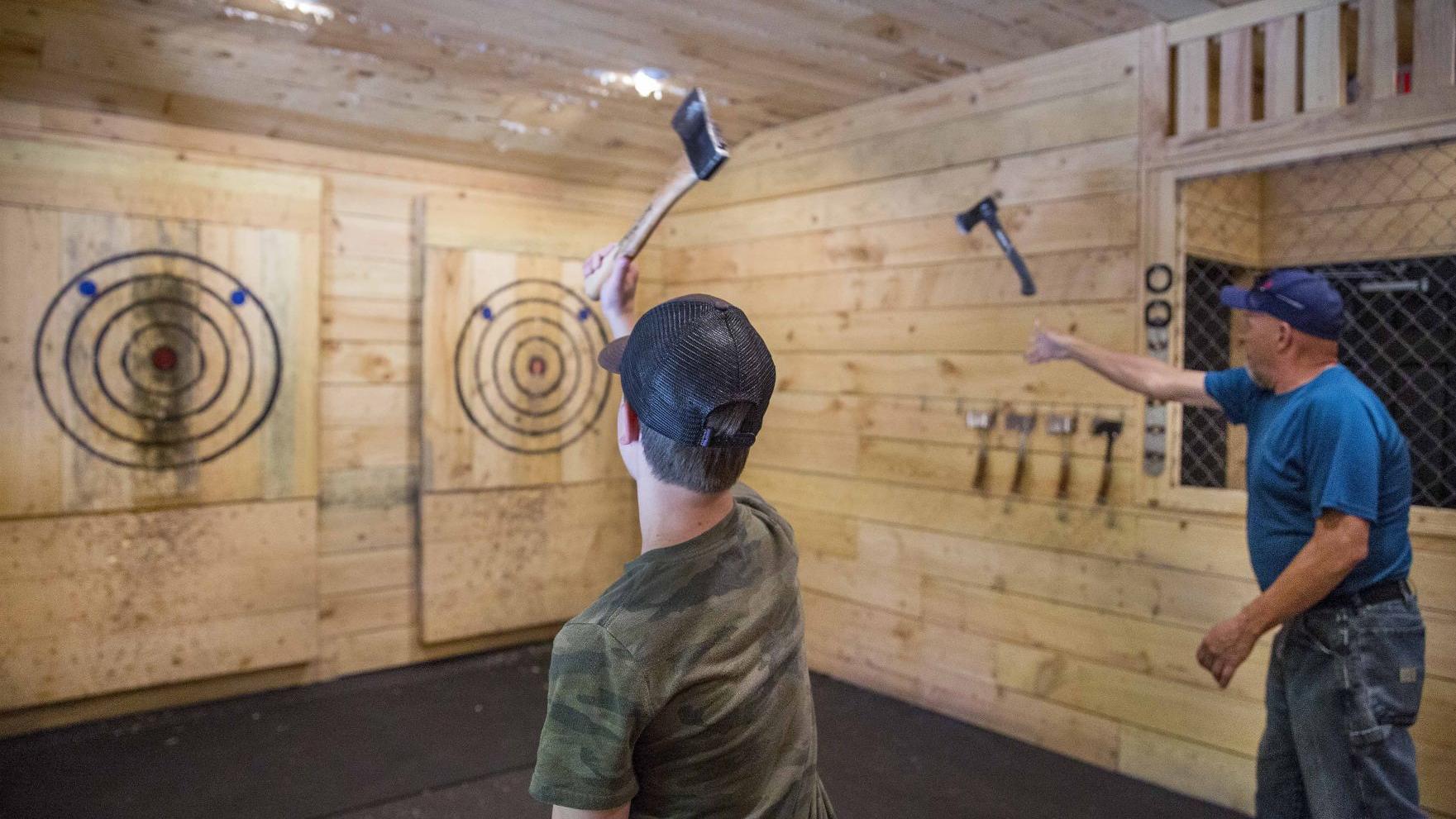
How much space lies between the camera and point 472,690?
3.62 m

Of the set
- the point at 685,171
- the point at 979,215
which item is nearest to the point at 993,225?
the point at 979,215

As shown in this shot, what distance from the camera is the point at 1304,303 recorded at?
2.00 m

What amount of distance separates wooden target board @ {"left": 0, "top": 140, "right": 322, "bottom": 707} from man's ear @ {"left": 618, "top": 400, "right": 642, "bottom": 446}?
2.84m

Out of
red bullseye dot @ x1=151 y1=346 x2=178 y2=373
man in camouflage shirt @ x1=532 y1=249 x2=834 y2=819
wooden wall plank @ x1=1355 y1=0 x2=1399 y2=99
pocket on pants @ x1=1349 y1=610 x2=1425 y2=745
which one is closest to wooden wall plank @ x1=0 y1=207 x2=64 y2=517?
red bullseye dot @ x1=151 y1=346 x2=178 y2=373

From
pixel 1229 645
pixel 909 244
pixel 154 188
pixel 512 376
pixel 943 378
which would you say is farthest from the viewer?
pixel 512 376

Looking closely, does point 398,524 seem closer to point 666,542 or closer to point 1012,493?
point 1012,493

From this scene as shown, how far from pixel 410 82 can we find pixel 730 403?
2.79 m

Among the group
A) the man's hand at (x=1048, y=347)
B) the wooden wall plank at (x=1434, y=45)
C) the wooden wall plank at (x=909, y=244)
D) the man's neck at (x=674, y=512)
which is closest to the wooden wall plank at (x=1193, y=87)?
the wooden wall plank at (x=909, y=244)

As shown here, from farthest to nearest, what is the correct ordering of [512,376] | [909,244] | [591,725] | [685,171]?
[512,376]
[909,244]
[685,171]
[591,725]

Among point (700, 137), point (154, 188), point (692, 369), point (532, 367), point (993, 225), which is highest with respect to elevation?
point (154, 188)

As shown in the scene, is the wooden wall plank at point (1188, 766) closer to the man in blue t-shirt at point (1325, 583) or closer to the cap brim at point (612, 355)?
the man in blue t-shirt at point (1325, 583)

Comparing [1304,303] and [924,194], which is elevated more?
[924,194]

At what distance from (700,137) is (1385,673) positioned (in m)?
1.58

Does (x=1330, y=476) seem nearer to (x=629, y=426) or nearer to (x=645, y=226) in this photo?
(x=645, y=226)
